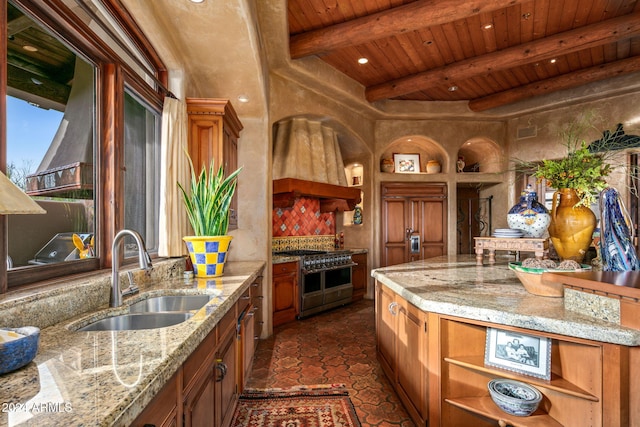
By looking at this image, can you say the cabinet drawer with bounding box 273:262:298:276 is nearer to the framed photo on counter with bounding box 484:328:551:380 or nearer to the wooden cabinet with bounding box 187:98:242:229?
the wooden cabinet with bounding box 187:98:242:229

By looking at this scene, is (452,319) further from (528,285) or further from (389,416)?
(389,416)

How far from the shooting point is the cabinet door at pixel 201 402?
1.10 meters

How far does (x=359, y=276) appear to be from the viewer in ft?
17.8

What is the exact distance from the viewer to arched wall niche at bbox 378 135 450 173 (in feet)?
19.7

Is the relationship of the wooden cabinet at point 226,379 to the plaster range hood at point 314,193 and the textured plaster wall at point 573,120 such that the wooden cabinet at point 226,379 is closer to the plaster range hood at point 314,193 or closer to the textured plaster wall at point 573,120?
the plaster range hood at point 314,193

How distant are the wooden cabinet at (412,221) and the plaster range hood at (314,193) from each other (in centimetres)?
75

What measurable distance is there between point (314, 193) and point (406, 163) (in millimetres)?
2582

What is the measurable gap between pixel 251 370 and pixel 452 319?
189cm

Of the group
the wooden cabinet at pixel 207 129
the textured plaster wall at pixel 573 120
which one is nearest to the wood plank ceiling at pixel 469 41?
the textured plaster wall at pixel 573 120

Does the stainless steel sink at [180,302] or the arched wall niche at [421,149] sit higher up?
the arched wall niche at [421,149]

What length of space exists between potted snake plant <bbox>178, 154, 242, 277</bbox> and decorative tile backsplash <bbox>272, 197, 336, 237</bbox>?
2.56 metres

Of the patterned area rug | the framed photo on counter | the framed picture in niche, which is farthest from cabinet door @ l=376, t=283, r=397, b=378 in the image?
the framed picture in niche

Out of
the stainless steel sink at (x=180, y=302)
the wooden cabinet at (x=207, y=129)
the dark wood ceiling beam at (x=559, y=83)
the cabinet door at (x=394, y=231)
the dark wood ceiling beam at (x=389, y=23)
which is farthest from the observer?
the cabinet door at (x=394, y=231)

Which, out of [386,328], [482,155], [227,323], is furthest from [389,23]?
[482,155]
